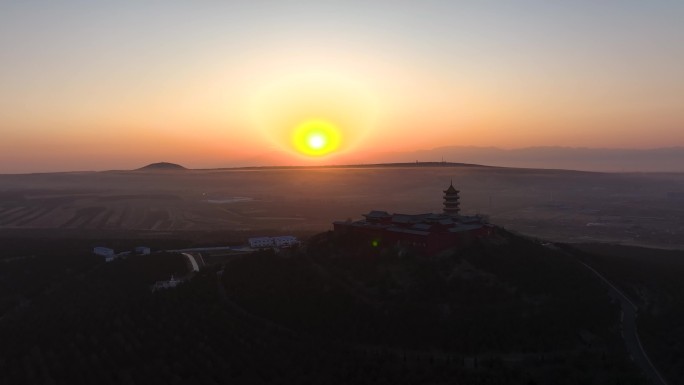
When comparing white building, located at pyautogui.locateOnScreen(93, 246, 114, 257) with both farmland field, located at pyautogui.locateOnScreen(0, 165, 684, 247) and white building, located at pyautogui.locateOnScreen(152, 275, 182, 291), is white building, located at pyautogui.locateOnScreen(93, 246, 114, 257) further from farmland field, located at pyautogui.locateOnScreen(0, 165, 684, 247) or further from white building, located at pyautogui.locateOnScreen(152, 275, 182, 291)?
farmland field, located at pyautogui.locateOnScreen(0, 165, 684, 247)

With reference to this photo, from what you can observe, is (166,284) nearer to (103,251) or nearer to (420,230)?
(103,251)

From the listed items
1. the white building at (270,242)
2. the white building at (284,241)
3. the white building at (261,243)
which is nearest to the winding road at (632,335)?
the white building at (284,241)

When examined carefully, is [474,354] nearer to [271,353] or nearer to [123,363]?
[271,353]

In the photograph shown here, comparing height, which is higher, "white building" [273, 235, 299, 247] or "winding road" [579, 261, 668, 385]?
"white building" [273, 235, 299, 247]

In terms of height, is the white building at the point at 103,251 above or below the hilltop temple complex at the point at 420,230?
below

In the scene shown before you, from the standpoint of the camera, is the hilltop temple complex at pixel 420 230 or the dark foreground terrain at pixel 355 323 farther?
the hilltop temple complex at pixel 420 230

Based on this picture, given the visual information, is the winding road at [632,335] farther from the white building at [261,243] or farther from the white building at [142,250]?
the white building at [142,250]

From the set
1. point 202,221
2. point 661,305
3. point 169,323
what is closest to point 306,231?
point 202,221

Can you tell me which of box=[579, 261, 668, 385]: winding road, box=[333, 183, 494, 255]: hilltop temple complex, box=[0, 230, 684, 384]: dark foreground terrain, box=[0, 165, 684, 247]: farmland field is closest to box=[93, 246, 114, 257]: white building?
box=[0, 230, 684, 384]: dark foreground terrain
